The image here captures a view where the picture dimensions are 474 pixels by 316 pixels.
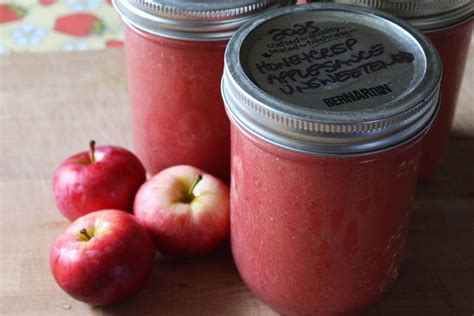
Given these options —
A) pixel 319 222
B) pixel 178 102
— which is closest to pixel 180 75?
pixel 178 102

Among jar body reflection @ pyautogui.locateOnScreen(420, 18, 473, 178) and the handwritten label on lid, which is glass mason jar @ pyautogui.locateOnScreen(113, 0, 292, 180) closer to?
the handwritten label on lid

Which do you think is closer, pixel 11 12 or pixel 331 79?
pixel 331 79

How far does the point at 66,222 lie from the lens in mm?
958

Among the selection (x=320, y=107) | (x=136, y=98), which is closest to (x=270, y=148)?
(x=320, y=107)

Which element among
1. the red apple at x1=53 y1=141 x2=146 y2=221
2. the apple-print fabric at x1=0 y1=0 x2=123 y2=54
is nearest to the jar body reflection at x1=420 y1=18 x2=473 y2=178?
the red apple at x1=53 y1=141 x2=146 y2=221

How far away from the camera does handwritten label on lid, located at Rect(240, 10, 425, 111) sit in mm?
712

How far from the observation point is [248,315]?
85 centimetres

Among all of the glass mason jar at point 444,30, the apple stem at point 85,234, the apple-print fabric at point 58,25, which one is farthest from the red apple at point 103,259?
the apple-print fabric at point 58,25

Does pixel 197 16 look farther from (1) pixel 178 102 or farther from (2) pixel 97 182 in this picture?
(2) pixel 97 182

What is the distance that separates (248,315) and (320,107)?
28 centimetres

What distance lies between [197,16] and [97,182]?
23 cm

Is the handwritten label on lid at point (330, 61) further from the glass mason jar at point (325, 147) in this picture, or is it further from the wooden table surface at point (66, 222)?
the wooden table surface at point (66, 222)

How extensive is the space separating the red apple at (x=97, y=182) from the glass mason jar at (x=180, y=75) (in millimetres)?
59

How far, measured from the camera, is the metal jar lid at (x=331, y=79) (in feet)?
2.21
